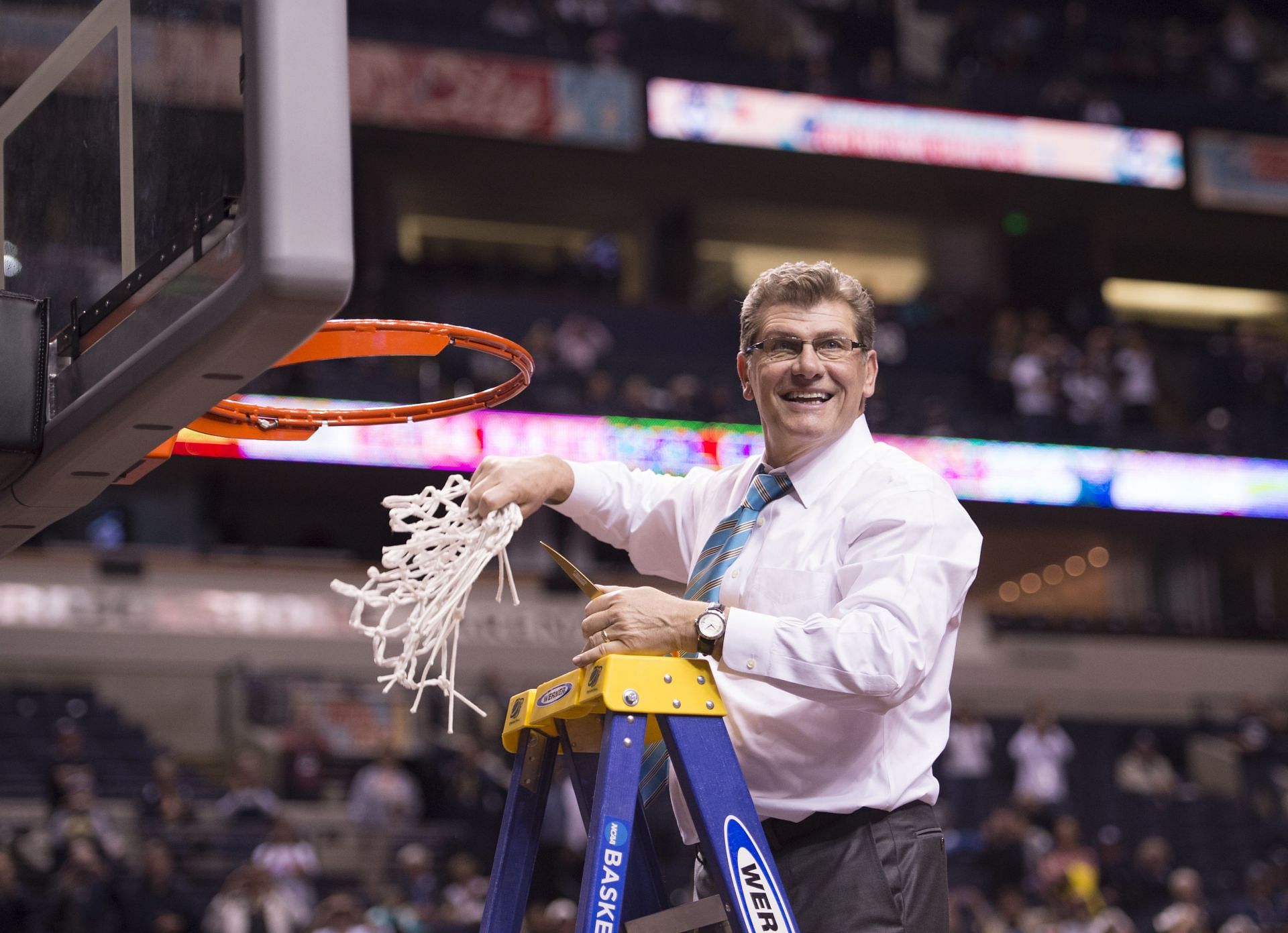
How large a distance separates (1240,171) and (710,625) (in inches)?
839

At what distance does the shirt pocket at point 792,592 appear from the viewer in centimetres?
279

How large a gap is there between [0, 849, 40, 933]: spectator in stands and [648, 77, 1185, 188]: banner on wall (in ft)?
42.2

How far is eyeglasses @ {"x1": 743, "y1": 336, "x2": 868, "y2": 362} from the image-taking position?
288 centimetres

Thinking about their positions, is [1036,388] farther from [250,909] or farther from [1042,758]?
[250,909]

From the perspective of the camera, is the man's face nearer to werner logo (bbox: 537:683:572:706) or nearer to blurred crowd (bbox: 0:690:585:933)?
werner logo (bbox: 537:683:572:706)

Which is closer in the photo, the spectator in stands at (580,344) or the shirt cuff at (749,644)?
the shirt cuff at (749,644)

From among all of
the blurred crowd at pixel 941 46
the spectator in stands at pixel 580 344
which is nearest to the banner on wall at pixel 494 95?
the blurred crowd at pixel 941 46

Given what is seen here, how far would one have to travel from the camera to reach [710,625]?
256cm

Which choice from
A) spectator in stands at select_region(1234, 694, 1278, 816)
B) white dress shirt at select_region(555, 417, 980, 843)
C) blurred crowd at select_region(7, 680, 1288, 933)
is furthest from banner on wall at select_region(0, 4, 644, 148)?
white dress shirt at select_region(555, 417, 980, 843)

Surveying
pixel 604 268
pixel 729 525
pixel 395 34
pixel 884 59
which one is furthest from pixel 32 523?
pixel 884 59

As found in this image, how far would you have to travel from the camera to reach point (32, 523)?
2.77 metres

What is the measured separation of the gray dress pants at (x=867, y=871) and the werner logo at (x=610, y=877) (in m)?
0.38

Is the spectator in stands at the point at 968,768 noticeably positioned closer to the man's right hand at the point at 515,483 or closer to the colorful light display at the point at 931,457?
the colorful light display at the point at 931,457

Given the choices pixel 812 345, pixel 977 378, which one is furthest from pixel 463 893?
pixel 977 378
